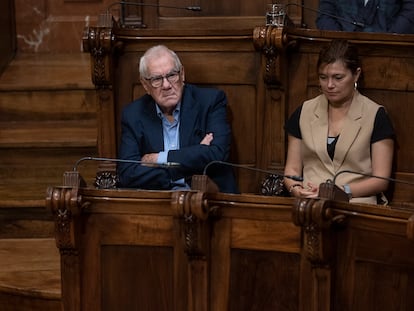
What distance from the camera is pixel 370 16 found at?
2.55 metres

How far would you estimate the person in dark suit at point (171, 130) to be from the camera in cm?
225

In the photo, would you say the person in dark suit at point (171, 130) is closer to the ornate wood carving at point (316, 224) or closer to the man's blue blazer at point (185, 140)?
the man's blue blazer at point (185, 140)

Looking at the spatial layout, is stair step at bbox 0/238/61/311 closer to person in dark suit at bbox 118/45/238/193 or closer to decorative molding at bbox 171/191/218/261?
person in dark suit at bbox 118/45/238/193

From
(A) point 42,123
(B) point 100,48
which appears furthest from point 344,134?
(A) point 42,123

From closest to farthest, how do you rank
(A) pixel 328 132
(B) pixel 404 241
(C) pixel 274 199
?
(B) pixel 404 241, (C) pixel 274 199, (A) pixel 328 132

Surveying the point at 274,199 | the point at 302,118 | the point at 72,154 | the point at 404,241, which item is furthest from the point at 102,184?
the point at 404,241

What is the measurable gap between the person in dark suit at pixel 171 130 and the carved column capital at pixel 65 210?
38cm

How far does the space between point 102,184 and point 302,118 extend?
55cm

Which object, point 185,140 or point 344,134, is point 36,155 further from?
point 344,134

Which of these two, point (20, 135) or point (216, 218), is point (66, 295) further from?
point (20, 135)

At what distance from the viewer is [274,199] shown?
6.01ft

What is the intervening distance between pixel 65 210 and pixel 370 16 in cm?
110

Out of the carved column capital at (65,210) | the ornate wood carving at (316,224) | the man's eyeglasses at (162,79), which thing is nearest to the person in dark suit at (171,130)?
the man's eyeglasses at (162,79)

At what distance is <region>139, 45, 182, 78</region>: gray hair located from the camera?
2271 mm
